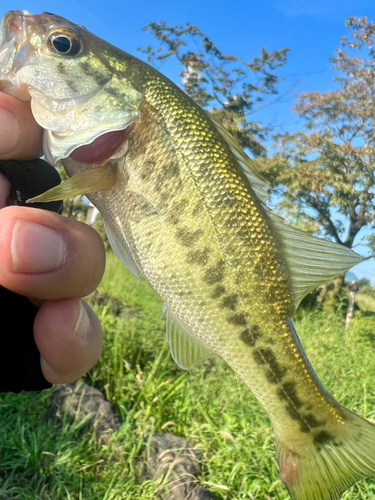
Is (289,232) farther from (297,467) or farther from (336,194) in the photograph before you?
(336,194)

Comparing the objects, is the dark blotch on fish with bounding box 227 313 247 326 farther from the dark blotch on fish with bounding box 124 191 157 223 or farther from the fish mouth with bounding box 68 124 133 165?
the fish mouth with bounding box 68 124 133 165

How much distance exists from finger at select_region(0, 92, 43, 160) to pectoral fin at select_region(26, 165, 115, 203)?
354mm

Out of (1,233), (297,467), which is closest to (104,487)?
(297,467)

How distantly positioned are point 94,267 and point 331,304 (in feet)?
32.9

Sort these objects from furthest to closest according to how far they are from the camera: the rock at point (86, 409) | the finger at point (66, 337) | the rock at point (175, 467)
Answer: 1. the rock at point (86, 409)
2. the rock at point (175, 467)
3. the finger at point (66, 337)

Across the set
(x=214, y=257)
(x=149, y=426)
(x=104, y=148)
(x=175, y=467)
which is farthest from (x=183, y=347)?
(x=149, y=426)

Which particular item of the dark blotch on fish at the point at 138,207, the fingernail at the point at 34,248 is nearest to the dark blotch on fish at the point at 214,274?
the dark blotch on fish at the point at 138,207

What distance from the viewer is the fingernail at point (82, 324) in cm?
163

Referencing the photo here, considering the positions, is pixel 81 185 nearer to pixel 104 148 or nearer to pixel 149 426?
pixel 104 148

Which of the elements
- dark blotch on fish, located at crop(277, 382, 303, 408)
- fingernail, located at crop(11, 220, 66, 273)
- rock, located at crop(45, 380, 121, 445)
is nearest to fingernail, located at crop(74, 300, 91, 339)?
fingernail, located at crop(11, 220, 66, 273)

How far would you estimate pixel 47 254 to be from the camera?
4.70 ft

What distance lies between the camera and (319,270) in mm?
1494

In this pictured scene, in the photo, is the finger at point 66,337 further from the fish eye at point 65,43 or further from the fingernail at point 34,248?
the fish eye at point 65,43

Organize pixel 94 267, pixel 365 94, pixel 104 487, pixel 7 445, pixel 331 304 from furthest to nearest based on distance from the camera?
pixel 365 94 → pixel 331 304 → pixel 7 445 → pixel 104 487 → pixel 94 267
